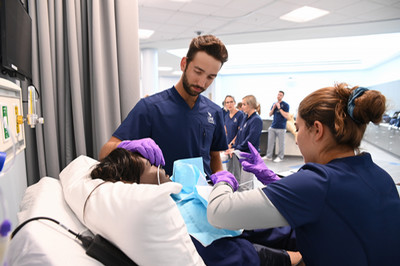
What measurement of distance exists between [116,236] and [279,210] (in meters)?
0.46

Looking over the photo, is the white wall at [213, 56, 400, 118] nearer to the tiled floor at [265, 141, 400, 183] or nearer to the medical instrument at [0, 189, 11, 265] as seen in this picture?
the tiled floor at [265, 141, 400, 183]

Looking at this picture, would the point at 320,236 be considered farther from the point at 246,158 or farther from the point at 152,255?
the point at 246,158

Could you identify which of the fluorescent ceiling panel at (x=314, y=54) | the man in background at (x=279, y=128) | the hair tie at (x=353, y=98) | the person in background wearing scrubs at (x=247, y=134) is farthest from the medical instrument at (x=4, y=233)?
the fluorescent ceiling panel at (x=314, y=54)

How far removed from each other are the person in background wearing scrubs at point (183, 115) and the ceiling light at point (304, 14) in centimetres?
364

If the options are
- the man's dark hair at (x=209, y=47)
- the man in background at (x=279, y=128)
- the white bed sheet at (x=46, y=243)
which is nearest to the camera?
the white bed sheet at (x=46, y=243)

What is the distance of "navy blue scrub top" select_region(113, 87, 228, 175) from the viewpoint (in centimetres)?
127

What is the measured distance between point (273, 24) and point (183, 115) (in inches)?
170

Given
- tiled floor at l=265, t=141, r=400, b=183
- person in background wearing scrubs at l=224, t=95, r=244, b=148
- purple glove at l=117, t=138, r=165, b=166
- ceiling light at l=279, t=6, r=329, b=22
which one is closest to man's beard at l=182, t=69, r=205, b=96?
purple glove at l=117, t=138, r=165, b=166

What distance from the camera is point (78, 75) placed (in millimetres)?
1522

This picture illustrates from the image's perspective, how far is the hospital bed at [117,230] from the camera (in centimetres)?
52

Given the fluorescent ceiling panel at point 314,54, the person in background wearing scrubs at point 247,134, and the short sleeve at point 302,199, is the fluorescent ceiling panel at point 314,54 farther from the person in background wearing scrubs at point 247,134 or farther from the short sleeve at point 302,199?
the short sleeve at point 302,199

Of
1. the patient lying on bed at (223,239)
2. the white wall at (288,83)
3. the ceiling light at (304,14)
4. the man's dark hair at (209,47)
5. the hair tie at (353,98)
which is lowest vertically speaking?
the patient lying on bed at (223,239)

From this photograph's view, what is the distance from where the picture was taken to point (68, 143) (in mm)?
1570

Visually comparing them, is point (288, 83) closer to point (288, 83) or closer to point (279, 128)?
point (288, 83)
